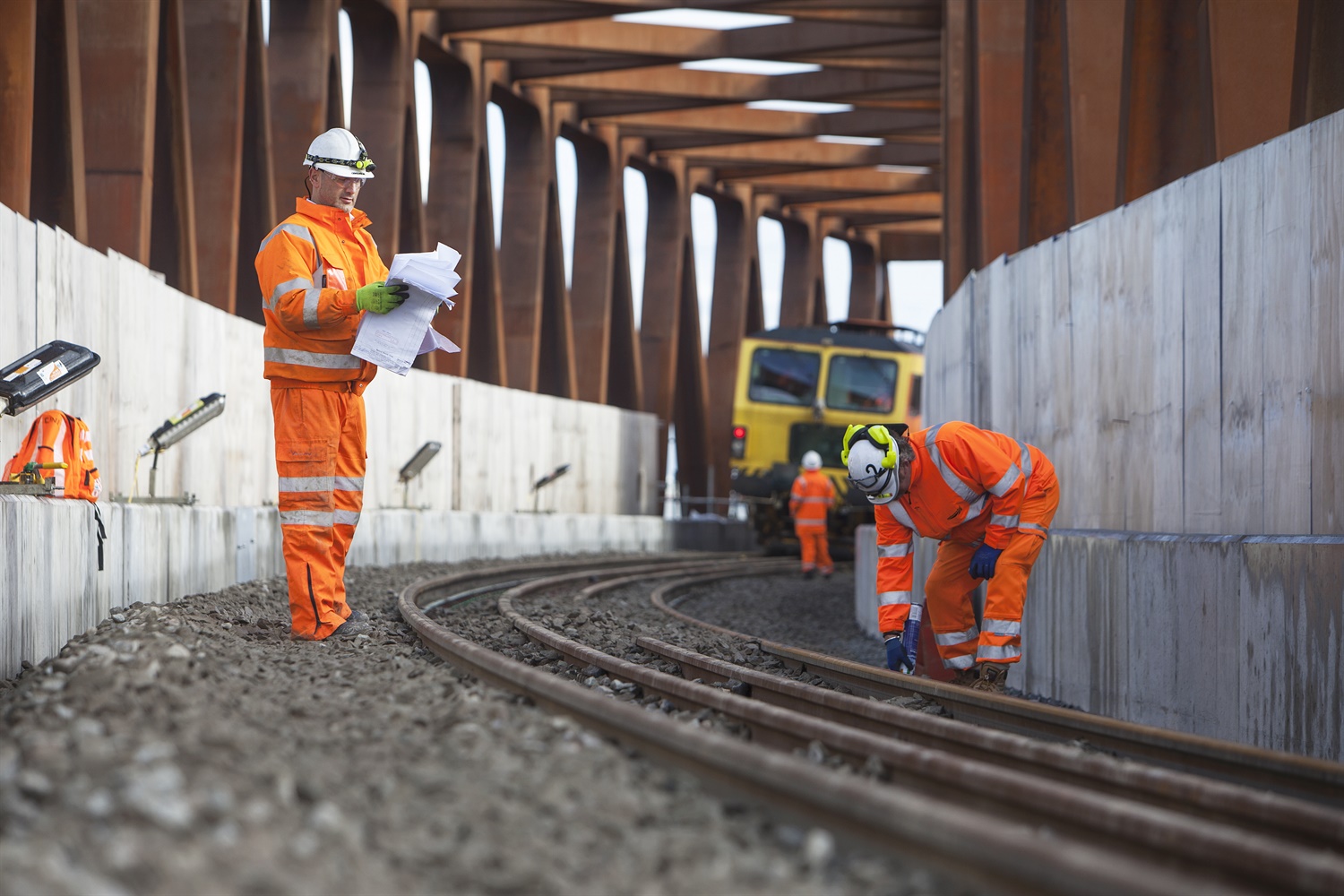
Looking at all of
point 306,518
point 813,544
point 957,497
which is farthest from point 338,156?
point 813,544

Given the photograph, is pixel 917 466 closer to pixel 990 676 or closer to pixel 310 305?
pixel 990 676

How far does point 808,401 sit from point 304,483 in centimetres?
A: 1823

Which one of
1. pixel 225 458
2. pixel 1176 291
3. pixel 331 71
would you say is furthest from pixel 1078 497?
pixel 331 71

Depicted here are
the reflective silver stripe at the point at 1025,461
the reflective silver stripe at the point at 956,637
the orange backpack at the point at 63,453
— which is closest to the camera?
the reflective silver stripe at the point at 1025,461

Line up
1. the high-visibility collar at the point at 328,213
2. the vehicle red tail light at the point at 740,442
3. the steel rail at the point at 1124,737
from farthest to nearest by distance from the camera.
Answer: the vehicle red tail light at the point at 740,442 → the high-visibility collar at the point at 328,213 → the steel rail at the point at 1124,737

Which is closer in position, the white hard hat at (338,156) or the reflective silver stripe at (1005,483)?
the reflective silver stripe at (1005,483)

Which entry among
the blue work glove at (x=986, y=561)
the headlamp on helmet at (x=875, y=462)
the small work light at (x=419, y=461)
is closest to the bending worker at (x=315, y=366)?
the headlamp on helmet at (x=875, y=462)

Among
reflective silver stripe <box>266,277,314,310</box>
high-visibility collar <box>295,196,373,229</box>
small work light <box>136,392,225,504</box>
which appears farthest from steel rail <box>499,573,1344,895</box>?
small work light <box>136,392,225,504</box>

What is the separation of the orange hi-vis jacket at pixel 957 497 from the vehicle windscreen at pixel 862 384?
17.2 metres

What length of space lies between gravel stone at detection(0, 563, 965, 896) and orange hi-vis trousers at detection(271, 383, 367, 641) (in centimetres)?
147

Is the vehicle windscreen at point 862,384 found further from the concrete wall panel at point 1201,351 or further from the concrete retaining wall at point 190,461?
the concrete wall panel at point 1201,351

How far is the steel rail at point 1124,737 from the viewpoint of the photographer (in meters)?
3.98

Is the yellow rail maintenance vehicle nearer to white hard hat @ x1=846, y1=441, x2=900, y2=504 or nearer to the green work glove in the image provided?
white hard hat @ x1=846, y1=441, x2=900, y2=504

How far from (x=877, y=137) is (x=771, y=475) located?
1066cm
